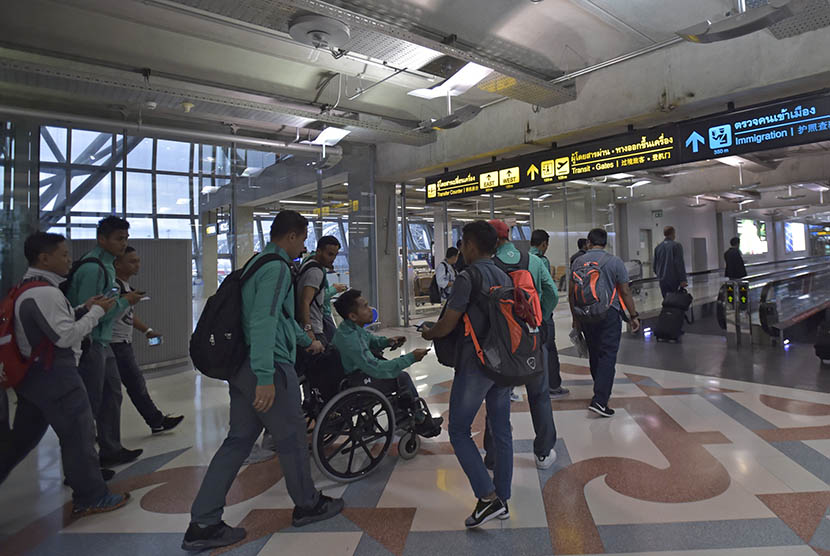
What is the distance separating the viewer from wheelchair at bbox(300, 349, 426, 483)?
2.82 meters

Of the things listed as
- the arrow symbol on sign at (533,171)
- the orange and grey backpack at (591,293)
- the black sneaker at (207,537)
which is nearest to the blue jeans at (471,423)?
the black sneaker at (207,537)

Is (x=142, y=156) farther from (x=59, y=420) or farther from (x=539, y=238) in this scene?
(x=539, y=238)

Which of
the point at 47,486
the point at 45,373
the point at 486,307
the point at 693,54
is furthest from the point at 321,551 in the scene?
the point at 693,54

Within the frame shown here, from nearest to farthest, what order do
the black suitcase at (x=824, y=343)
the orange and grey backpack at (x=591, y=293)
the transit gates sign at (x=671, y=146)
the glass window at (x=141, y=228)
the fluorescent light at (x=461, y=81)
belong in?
the orange and grey backpack at (x=591, y=293)
the transit gates sign at (x=671, y=146)
the fluorescent light at (x=461, y=81)
the black suitcase at (x=824, y=343)
the glass window at (x=141, y=228)

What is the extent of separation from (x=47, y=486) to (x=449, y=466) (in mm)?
2535

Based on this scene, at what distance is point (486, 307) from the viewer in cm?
226

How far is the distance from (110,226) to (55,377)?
1.11 metres

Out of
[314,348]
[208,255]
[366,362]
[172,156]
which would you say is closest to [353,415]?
[366,362]

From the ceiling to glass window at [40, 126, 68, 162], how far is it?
1.22 feet

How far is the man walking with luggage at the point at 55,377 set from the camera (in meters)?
2.27

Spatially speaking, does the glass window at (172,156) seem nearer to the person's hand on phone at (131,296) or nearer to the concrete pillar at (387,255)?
the concrete pillar at (387,255)

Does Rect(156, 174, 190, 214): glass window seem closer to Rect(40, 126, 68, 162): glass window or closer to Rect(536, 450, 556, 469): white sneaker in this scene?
Rect(40, 126, 68, 162): glass window

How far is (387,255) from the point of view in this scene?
9.36 metres

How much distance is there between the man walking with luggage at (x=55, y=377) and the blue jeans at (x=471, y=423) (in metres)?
1.85
